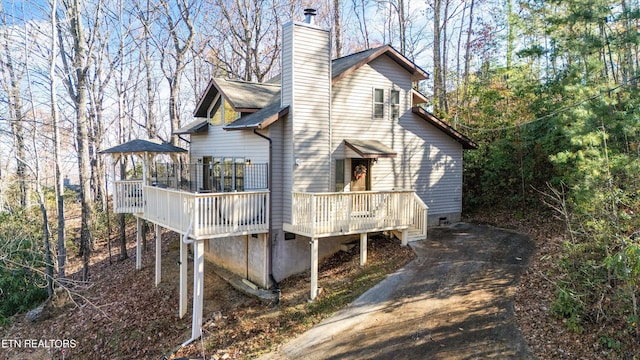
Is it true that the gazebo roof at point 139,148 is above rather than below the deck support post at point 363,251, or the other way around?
above

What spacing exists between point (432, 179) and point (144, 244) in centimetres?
1417

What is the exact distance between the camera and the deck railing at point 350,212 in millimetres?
10586

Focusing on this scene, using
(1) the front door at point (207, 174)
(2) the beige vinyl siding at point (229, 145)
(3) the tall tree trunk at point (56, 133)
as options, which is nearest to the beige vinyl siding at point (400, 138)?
(2) the beige vinyl siding at point (229, 145)

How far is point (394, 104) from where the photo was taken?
13914 mm

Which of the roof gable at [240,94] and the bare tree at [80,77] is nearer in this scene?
the roof gable at [240,94]

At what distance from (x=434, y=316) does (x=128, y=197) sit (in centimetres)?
1151

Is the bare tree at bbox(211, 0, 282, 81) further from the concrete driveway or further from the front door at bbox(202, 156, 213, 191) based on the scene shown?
the concrete driveway

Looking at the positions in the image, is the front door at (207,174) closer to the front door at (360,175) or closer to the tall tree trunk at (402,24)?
the front door at (360,175)

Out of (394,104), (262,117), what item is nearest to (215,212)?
(262,117)

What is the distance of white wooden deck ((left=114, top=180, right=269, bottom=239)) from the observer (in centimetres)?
998

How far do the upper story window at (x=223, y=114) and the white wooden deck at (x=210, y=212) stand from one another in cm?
339

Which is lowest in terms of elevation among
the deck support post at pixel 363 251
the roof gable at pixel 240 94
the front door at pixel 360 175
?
the deck support post at pixel 363 251

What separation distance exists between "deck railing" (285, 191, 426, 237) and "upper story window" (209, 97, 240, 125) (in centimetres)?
430

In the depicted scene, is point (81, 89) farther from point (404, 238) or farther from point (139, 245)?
point (404, 238)
